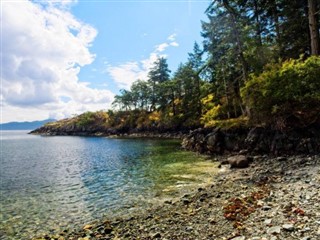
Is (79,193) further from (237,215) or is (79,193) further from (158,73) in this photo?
(158,73)

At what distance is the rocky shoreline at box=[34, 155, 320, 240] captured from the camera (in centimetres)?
845

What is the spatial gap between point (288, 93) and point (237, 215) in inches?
614

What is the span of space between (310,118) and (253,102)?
16.8 ft

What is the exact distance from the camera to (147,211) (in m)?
13.6

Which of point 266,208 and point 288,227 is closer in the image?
point 288,227

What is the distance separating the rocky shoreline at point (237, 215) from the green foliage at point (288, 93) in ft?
22.8

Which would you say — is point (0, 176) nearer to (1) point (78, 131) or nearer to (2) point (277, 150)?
(2) point (277, 150)

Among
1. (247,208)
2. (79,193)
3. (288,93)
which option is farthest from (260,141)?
(79,193)

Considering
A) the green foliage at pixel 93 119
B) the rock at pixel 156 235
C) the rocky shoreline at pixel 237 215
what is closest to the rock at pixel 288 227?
the rocky shoreline at pixel 237 215

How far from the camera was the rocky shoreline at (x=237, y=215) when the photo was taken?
8.45 m

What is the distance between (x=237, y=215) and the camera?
34.1ft

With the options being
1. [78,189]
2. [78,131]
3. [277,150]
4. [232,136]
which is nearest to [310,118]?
[277,150]

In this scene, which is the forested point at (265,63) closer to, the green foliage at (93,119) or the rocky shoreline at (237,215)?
the rocky shoreline at (237,215)

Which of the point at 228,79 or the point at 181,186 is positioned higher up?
the point at 228,79
